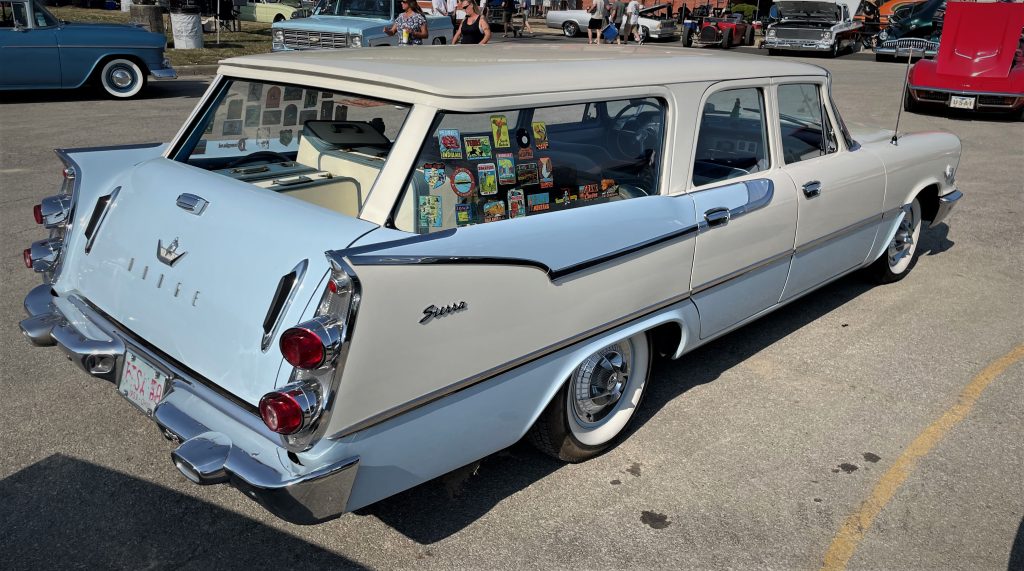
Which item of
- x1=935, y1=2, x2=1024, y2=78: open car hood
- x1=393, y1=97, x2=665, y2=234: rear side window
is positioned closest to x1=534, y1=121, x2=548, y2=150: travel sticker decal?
x1=393, y1=97, x2=665, y2=234: rear side window

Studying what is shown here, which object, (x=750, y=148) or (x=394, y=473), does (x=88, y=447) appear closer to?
(x=394, y=473)

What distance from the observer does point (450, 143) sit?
2953mm

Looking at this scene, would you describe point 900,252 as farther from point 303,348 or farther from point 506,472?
point 303,348

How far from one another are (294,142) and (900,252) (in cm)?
430

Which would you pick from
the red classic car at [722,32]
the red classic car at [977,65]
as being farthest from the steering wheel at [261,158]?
the red classic car at [722,32]

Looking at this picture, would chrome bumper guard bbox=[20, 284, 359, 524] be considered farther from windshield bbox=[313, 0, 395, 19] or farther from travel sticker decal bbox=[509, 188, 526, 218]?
windshield bbox=[313, 0, 395, 19]

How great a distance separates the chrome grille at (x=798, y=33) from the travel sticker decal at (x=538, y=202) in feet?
76.6

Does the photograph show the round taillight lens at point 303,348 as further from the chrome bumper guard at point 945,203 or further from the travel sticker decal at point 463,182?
the chrome bumper guard at point 945,203

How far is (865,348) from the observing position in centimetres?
483

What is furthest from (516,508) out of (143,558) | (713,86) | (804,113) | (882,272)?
(882,272)

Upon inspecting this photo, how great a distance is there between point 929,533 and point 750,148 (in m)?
1.96

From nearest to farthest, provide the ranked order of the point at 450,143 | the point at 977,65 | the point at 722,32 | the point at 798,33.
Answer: the point at 450,143 < the point at 977,65 < the point at 798,33 < the point at 722,32

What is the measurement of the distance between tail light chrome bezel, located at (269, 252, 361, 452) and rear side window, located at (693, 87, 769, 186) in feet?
6.33

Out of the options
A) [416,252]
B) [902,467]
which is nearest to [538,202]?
[416,252]
